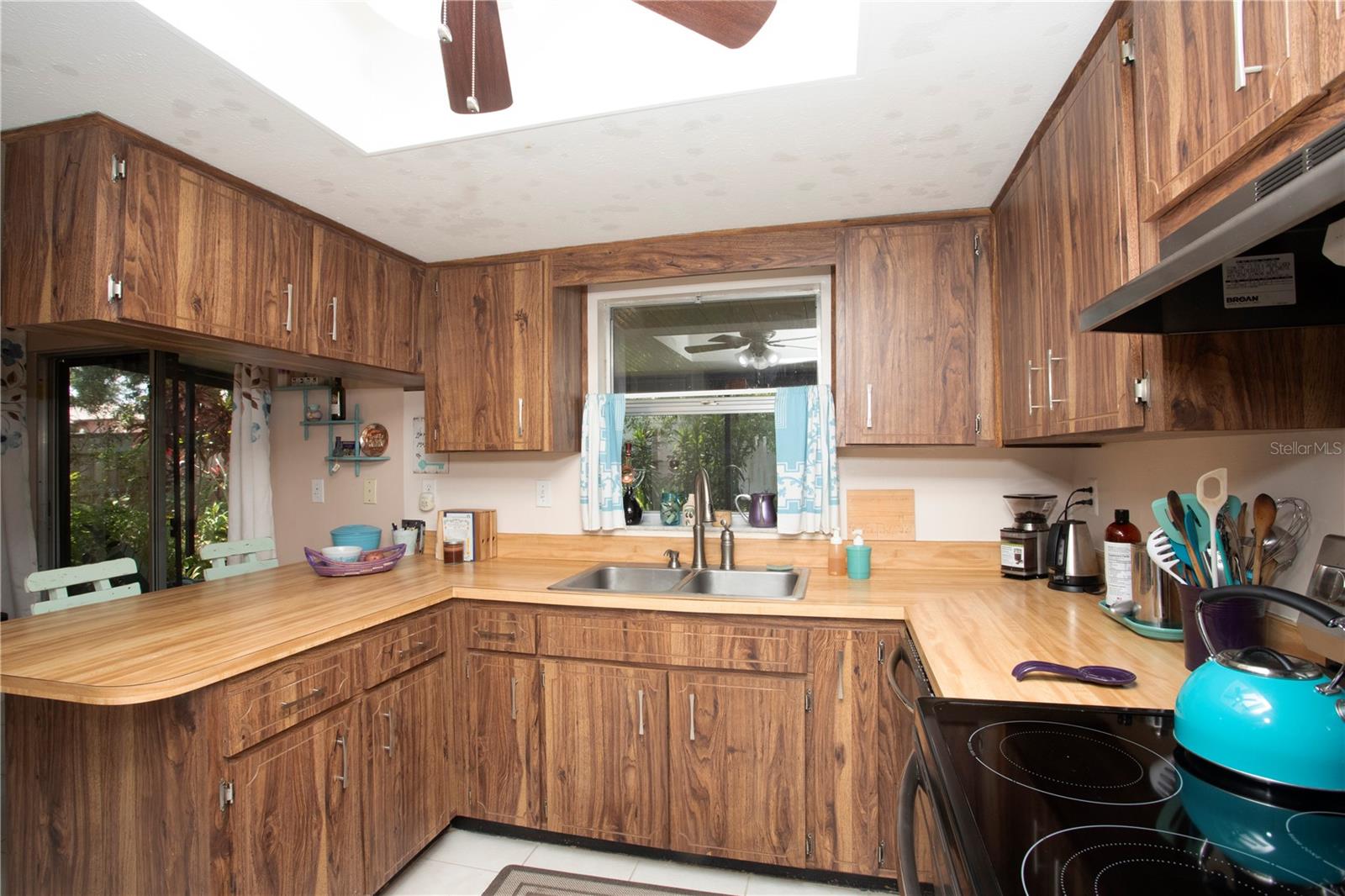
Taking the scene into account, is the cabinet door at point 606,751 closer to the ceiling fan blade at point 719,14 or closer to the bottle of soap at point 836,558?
the bottle of soap at point 836,558

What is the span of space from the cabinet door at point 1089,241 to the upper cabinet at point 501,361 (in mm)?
1828

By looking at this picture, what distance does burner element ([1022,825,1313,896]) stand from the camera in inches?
25.8

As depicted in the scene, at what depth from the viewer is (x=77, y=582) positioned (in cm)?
195

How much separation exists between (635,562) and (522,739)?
84cm

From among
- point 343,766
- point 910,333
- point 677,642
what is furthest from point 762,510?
point 343,766

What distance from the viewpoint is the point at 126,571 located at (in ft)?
6.75

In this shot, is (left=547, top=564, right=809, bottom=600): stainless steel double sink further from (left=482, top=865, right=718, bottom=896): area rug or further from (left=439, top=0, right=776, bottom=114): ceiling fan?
(left=439, top=0, right=776, bottom=114): ceiling fan

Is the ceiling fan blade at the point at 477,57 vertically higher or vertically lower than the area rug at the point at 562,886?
higher

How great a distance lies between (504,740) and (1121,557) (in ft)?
6.76

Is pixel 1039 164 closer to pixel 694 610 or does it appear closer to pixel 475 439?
pixel 694 610

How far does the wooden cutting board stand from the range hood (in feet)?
4.74

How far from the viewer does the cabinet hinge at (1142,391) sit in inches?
47.3

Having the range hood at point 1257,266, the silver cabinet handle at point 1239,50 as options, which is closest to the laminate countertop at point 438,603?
the range hood at point 1257,266

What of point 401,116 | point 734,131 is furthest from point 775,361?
point 401,116
